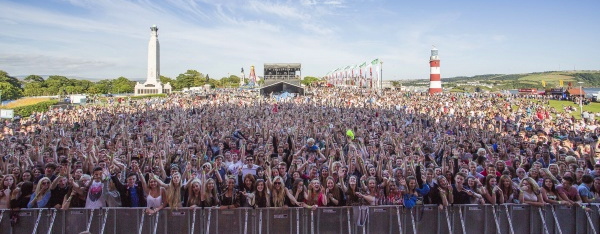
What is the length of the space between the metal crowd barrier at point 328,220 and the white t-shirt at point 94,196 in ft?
0.30

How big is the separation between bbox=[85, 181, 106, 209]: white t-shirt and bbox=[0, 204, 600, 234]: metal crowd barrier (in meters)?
0.09

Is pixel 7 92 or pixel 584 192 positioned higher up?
pixel 7 92

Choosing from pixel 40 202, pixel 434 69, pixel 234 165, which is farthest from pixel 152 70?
pixel 40 202

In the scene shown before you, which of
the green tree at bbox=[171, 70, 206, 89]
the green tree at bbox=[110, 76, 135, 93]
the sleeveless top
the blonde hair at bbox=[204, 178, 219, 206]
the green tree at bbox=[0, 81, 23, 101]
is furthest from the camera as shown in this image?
the green tree at bbox=[171, 70, 206, 89]

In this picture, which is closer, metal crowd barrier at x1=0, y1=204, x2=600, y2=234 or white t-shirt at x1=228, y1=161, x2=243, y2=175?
metal crowd barrier at x1=0, y1=204, x2=600, y2=234

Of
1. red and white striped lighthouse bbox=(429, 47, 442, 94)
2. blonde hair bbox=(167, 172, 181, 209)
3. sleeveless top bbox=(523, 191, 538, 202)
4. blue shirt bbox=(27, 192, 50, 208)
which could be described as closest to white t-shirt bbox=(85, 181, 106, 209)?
blue shirt bbox=(27, 192, 50, 208)

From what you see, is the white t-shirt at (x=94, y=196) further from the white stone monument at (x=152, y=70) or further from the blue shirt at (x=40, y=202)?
the white stone monument at (x=152, y=70)

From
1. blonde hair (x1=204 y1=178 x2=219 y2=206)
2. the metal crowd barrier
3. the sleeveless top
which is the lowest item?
the metal crowd barrier

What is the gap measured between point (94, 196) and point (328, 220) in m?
3.65

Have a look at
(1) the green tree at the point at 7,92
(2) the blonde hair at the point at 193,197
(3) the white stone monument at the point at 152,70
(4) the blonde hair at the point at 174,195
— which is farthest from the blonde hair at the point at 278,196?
(3) the white stone monument at the point at 152,70

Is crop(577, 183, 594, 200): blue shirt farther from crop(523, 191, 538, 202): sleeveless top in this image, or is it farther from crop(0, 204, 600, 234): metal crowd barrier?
crop(523, 191, 538, 202): sleeveless top

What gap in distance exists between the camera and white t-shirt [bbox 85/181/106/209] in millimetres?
6305

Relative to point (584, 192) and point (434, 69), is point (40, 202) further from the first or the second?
point (434, 69)

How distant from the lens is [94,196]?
20.7 ft
